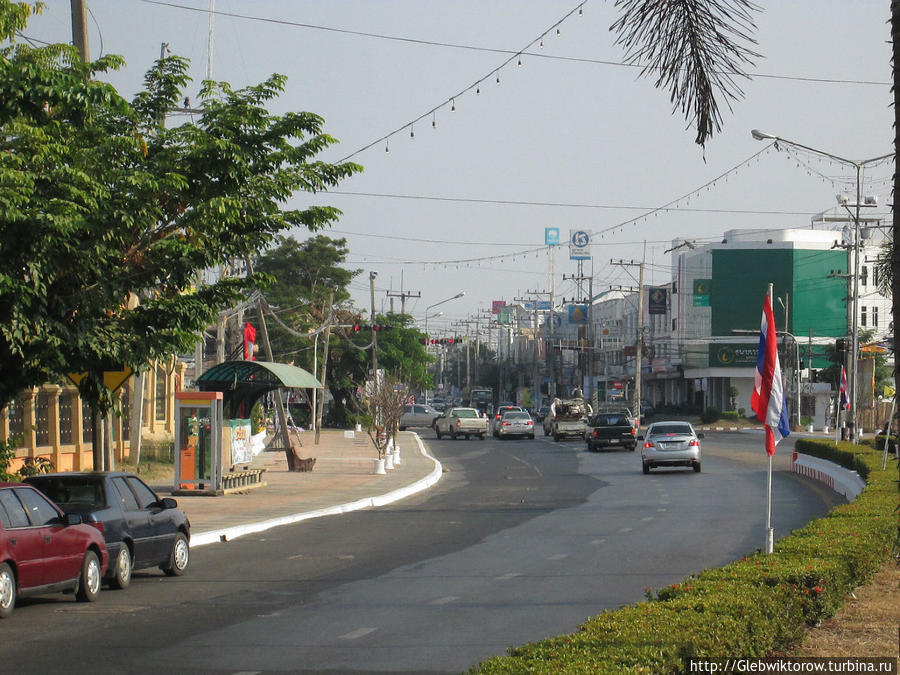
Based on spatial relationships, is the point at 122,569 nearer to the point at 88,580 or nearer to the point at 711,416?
the point at 88,580

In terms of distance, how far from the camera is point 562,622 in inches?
437

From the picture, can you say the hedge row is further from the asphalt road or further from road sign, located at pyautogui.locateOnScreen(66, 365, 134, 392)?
road sign, located at pyautogui.locateOnScreen(66, 365, 134, 392)

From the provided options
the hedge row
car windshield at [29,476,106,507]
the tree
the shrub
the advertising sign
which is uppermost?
the advertising sign

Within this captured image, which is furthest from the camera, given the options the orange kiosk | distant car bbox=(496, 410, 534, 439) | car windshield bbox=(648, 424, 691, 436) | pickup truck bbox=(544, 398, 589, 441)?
distant car bbox=(496, 410, 534, 439)

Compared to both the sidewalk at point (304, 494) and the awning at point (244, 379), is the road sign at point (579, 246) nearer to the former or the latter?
the sidewalk at point (304, 494)

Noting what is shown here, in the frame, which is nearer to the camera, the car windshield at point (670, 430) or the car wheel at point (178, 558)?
the car wheel at point (178, 558)

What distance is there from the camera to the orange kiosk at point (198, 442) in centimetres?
2781

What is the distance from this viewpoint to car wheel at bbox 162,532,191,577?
15.5m

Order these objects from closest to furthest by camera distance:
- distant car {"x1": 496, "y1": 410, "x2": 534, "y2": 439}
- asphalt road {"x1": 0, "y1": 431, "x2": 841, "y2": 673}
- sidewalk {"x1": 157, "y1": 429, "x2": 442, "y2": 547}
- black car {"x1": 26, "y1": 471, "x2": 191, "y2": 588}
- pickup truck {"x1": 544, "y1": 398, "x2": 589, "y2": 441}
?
asphalt road {"x1": 0, "y1": 431, "x2": 841, "y2": 673}
black car {"x1": 26, "y1": 471, "x2": 191, "y2": 588}
sidewalk {"x1": 157, "y1": 429, "x2": 442, "y2": 547}
pickup truck {"x1": 544, "y1": 398, "x2": 589, "y2": 441}
distant car {"x1": 496, "y1": 410, "x2": 534, "y2": 439}

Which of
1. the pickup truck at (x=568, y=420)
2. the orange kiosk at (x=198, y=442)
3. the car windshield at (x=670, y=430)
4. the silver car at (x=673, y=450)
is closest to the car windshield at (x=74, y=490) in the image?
A: the orange kiosk at (x=198, y=442)

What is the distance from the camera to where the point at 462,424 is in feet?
223

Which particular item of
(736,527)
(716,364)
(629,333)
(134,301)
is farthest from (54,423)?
(629,333)

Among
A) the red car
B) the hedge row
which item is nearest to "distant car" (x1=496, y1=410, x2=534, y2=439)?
the hedge row

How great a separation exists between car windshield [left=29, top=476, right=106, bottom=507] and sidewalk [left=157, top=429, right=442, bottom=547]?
514 cm
